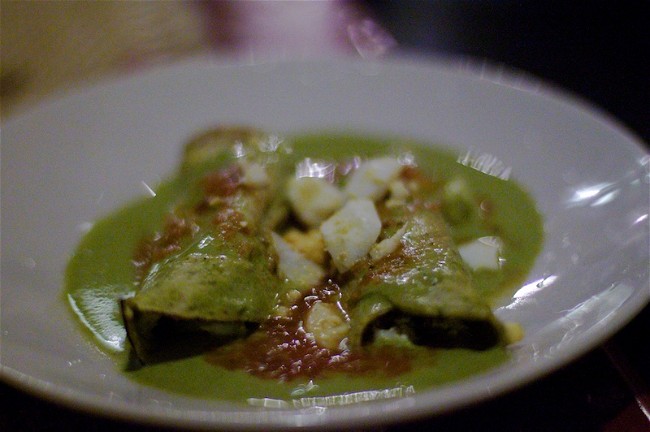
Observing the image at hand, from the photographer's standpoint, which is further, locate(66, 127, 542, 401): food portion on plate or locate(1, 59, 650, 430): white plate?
locate(66, 127, 542, 401): food portion on plate

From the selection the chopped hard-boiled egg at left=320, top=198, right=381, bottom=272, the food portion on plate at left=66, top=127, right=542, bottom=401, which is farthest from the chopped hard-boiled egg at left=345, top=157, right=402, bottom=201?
Result: the chopped hard-boiled egg at left=320, top=198, right=381, bottom=272

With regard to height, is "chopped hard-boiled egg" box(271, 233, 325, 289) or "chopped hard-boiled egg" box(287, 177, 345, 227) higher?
"chopped hard-boiled egg" box(287, 177, 345, 227)

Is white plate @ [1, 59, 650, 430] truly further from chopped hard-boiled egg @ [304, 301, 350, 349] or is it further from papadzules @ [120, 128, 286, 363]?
chopped hard-boiled egg @ [304, 301, 350, 349]

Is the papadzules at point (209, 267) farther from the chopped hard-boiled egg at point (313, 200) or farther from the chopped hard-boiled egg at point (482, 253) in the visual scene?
the chopped hard-boiled egg at point (482, 253)

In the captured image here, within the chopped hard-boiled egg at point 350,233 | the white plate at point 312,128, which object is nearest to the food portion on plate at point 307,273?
the chopped hard-boiled egg at point 350,233

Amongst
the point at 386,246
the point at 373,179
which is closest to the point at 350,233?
the point at 386,246

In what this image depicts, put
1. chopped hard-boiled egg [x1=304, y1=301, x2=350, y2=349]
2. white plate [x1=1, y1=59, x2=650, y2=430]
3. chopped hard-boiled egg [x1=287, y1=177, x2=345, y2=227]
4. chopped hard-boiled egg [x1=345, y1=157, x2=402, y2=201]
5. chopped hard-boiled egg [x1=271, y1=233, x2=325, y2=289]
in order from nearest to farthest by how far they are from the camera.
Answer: white plate [x1=1, y1=59, x2=650, y2=430] → chopped hard-boiled egg [x1=304, y1=301, x2=350, y2=349] → chopped hard-boiled egg [x1=271, y1=233, x2=325, y2=289] → chopped hard-boiled egg [x1=287, y1=177, x2=345, y2=227] → chopped hard-boiled egg [x1=345, y1=157, x2=402, y2=201]

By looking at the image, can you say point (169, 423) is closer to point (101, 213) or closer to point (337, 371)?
point (337, 371)
